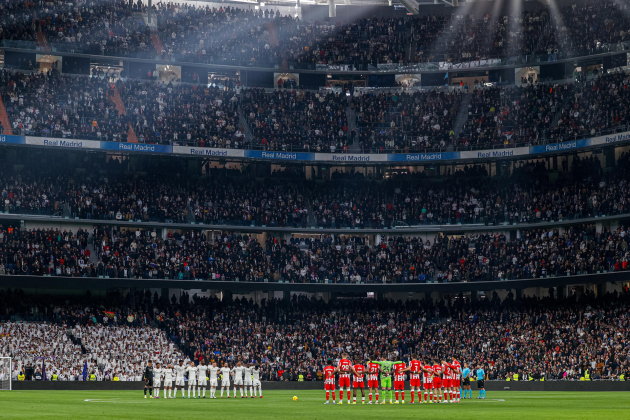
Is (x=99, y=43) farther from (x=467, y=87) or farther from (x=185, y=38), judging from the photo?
(x=467, y=87)

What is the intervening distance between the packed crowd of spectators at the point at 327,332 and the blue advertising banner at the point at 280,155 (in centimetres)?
1166

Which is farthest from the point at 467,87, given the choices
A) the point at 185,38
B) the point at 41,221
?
the point at 41,221

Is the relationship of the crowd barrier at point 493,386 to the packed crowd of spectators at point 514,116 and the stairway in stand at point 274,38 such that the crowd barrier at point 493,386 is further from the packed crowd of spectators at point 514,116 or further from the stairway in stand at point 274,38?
the stairway in stand at point 274,38

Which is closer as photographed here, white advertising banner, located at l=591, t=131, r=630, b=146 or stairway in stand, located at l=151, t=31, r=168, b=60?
white advertising banner, located at l=591, t=131, r=630, b=146

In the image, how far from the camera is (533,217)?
6250 cm

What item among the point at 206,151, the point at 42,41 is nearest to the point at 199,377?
the point at 206,151

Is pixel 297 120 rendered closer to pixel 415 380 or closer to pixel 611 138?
pixel 611 138

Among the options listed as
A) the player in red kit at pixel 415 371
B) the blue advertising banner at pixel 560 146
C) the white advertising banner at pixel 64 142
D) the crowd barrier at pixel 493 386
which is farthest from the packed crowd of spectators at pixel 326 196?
the player in red kit at pixel 415 371

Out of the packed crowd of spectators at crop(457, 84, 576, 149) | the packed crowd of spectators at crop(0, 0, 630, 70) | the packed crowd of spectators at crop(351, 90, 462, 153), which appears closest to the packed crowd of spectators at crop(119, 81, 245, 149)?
the packed crowd of spectators at crop(0, 0, 630, 70)

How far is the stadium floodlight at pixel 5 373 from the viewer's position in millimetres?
45875

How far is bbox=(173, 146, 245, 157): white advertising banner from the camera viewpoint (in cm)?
6378

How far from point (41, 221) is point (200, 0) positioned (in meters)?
33.5

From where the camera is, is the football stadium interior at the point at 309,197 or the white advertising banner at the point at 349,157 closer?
the football stadium interior at the point at 309,197

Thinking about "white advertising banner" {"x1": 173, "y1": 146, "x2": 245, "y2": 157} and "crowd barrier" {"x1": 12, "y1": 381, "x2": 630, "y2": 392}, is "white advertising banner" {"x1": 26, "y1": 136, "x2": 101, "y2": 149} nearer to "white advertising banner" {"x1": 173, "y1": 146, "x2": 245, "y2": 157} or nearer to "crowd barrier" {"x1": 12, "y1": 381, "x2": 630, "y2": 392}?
"white advertising banner" {"x1": 173, "y1": 146, "x2": 245, "y2": 157}
